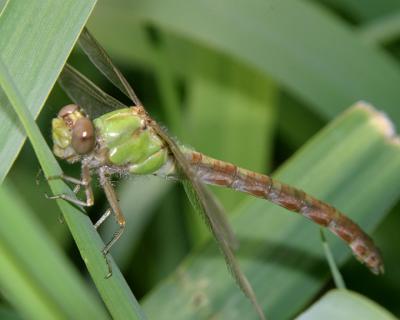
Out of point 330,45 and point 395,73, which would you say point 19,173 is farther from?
point 395,73

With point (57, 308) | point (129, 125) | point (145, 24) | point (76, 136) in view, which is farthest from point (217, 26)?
point (57, 308)

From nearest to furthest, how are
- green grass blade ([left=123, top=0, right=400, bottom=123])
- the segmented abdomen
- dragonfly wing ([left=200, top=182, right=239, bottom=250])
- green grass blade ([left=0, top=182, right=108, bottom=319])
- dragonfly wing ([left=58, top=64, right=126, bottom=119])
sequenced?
green grass blade ([left=0, top=182, right=108, bottom=319]) < dragonfly wing ([left=200, top=182, right=239, bottom=250]) < the segmented abdomen < dragonfly wing ([left=58, top=64, right=126, bottom=119]) < green grass blade ([left=123, top=0, right=400, bottom=123])

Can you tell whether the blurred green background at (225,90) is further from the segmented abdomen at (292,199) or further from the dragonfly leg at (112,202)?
the dragonfly leg at (112,202)

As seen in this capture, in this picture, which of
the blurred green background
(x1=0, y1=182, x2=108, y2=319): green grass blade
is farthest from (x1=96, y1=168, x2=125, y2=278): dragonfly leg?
(x1=0, y1=182, x2=108, y2=319): green grass blade

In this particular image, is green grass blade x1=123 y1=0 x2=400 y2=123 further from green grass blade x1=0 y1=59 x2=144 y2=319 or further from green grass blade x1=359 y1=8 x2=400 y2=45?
green grass blade x1=0 y1=59 x2=144 y2=319

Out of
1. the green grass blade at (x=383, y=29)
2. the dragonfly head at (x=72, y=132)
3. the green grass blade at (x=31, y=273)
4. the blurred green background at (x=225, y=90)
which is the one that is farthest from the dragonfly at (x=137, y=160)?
the green grass blade at (x=383, y=29)

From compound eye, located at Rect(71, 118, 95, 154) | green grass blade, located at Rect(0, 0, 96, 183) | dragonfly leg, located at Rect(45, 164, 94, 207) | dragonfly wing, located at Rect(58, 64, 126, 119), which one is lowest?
dragonfly leg, located at Rect(45, 164, 94, 207)
